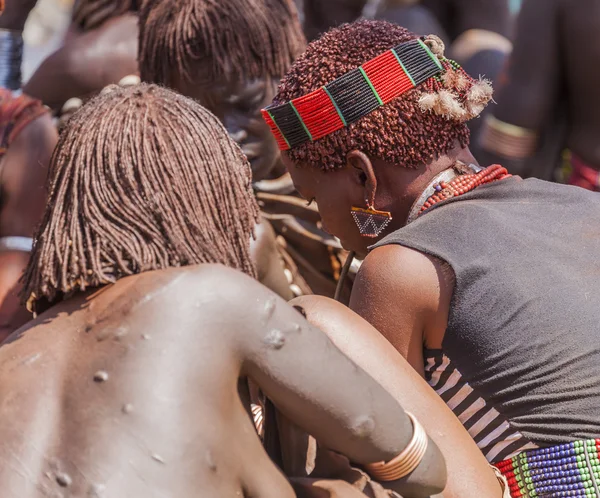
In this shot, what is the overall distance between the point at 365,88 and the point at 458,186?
0.37m

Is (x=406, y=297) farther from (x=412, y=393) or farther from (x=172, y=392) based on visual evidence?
(x=172, y=392)

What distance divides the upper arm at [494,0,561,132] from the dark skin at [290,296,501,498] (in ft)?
9.12

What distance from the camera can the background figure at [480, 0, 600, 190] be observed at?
4418 mm

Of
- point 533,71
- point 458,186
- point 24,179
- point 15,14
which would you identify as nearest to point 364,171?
Result: point 458,186

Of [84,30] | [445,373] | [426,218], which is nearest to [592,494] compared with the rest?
[445,373]

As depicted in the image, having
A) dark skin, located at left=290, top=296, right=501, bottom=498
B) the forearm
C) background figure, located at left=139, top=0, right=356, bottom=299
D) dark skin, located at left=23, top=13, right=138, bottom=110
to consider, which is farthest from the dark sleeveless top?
the forearm

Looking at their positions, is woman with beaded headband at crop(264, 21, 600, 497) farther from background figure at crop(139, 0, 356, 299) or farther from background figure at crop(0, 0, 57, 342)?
background figure at crop(0, 0, 57, 342)

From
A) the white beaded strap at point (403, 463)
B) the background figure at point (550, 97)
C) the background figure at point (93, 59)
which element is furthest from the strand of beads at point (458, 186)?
the background figure at point (93, 59)

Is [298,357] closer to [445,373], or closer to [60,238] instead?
[60,238]

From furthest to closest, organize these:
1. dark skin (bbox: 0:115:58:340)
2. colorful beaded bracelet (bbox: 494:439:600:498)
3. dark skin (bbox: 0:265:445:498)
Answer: dark skin (bbox: 0:115:58:340)
colorful beaded bracelet (bbox: 494:439:600:498)
dark skin (bbox: 0:265:445:498)

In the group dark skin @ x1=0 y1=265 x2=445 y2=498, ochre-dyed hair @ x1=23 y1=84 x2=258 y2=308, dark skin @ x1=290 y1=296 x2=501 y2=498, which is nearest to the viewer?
dark skin @ x1=0 y1=265 x2=445 y2=498

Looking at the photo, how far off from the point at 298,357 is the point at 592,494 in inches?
34.6

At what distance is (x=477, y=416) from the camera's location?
238 centimetres

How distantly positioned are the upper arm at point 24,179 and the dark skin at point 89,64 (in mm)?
926
